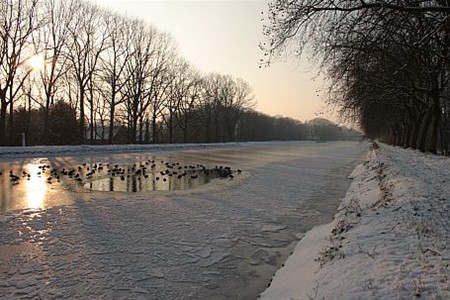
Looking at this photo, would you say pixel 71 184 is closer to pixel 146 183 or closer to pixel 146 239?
pixel 146 183

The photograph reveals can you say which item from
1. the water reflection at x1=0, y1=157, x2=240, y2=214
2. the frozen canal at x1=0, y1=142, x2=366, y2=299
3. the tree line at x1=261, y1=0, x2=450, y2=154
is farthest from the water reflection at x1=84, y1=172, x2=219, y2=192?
the tree line at x1=261, y1=0, x2=450, y2=154

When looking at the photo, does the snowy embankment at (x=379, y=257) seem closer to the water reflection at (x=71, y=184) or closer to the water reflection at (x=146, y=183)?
the water reflection at (x=146, y=183)

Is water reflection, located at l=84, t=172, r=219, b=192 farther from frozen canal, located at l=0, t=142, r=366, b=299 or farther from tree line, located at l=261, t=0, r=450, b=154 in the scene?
tree line, located at l=261, t=0, r=450, b=154

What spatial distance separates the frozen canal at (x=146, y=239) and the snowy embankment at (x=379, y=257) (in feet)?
2.22

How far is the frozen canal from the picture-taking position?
5.34 m

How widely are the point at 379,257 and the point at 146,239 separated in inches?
173

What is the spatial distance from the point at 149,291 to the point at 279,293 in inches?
69.9

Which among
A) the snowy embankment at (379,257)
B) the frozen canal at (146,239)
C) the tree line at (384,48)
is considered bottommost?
the frozen canal at (146,239)

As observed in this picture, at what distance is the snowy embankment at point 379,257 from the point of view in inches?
158

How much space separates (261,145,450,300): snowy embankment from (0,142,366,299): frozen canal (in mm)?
677

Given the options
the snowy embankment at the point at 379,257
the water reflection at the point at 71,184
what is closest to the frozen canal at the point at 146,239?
the water reflection at the point at 71,184

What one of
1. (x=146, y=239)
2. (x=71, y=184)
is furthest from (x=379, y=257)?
(x=71, y=184)

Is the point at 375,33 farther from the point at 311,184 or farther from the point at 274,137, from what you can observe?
the point at 274,137

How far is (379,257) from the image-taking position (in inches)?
193
